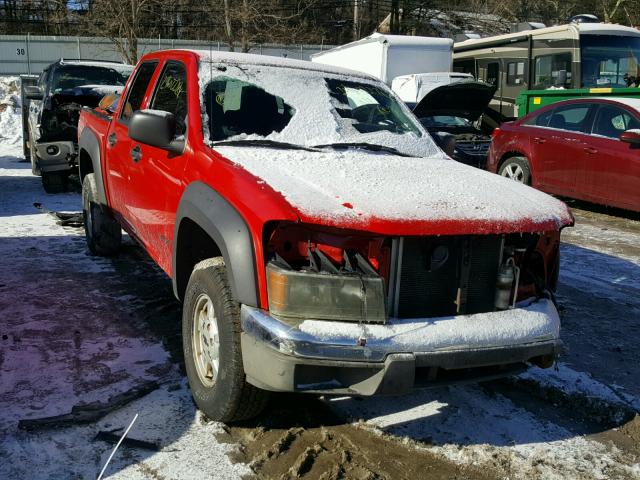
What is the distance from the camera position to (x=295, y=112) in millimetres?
4043

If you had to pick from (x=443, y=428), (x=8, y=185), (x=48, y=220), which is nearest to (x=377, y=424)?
(x=443, y=428)

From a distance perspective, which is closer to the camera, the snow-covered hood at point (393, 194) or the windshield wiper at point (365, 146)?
the snow-covered hood at point (393, 194)

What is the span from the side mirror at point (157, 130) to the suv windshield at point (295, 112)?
0.19 metres

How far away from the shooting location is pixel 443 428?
3365 mm

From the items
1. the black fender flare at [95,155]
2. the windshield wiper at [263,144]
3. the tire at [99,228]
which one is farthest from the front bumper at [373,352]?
the tire at [99,228]

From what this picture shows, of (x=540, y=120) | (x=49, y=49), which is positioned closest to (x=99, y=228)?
(x=540, y=120)

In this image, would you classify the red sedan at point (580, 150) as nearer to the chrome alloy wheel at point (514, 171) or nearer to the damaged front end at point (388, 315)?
the chrome alloy wheel at point (514, 171)

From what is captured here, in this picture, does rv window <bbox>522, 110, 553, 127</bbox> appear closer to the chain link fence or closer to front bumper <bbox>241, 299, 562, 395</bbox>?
front bumper <bbox>241, 299, 562, 395</bbox>

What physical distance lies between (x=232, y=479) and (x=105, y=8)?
2010cm

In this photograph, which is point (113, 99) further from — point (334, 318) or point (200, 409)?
point (334, 318)

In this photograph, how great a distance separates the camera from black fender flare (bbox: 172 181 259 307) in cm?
284

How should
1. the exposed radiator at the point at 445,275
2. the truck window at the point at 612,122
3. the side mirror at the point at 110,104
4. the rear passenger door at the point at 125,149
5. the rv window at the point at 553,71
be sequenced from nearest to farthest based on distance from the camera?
the exposed radiator at the point at 445,275 < the rear passenger door at the point at 125,149 < the side mirror at the point at 110,104 < the truck window at the point at 612,122 < the rv window at the point at 553,71

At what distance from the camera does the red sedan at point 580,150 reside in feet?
26.7

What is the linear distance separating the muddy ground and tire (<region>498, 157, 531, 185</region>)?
4.67m
